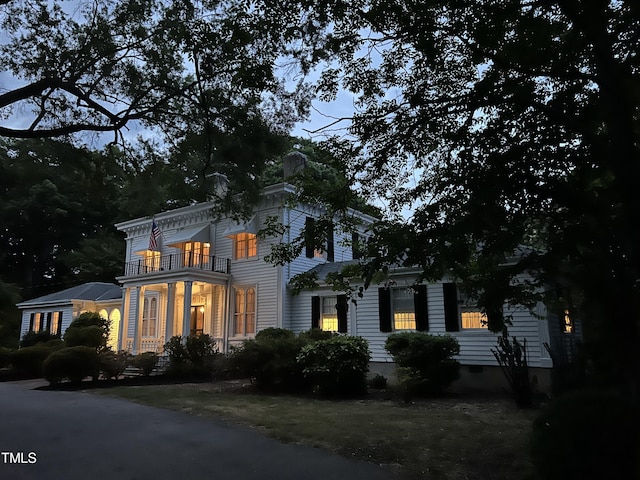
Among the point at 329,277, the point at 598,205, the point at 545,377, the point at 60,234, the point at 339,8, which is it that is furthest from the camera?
the point at 60,234

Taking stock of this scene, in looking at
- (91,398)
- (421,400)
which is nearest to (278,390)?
(421,400)

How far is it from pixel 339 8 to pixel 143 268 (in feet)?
65.7

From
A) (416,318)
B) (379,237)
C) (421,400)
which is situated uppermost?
(379,237)

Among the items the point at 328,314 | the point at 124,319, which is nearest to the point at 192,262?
the point at 124,319

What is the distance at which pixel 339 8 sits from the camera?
19.8ft

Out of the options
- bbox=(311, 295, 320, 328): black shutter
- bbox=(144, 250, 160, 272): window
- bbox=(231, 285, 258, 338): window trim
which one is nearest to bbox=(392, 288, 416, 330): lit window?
bbox=(311, 295, 320, 328): black shutter

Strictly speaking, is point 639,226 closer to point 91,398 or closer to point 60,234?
point 91,398

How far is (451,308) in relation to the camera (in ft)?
47.8

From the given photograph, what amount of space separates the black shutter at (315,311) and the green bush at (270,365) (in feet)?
16.0

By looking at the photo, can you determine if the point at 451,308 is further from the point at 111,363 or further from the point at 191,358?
the point at 111,363

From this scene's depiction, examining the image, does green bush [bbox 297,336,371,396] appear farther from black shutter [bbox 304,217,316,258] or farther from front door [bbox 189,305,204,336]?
front door [bbox 189,305,204,336]

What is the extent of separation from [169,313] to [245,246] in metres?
4.50

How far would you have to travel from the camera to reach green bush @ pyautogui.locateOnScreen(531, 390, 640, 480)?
307 centimetres

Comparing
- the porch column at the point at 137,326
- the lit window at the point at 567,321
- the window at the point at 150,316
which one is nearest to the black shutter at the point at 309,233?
the lit window at the point at 567,321
